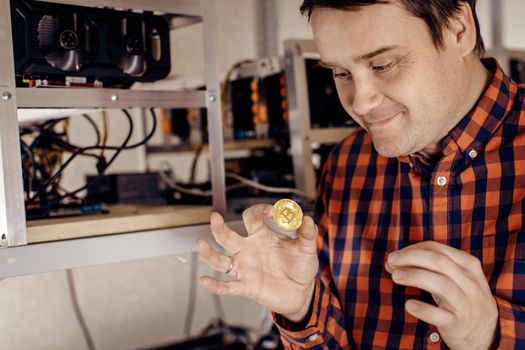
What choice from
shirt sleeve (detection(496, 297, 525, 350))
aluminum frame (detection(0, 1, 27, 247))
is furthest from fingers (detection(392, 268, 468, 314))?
aluminum frame (detection(0, 1, 27, 247))

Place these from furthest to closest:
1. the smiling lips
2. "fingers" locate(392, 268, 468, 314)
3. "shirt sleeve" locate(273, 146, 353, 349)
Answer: "shirt sleeve" locate(273, 146, 353, 349) < the smiling lips < "fingers" locate(392, 268, 468, 314)

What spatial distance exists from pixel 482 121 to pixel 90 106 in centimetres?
66

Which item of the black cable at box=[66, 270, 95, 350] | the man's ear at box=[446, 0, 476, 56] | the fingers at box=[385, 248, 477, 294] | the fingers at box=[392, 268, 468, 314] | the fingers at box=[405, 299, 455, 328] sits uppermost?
the man's ear at box=[446, 0, 476, 56]

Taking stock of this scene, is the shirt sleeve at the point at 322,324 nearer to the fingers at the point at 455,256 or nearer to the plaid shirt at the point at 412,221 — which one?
the plaid shirt at the point at 412,221

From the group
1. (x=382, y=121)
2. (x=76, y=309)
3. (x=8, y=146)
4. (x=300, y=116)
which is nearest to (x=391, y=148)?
(x=382, y=121)

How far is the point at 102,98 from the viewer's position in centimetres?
100

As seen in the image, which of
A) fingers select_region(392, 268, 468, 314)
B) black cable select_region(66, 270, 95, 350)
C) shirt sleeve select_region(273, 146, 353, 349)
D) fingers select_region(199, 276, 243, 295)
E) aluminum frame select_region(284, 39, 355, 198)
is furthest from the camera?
black cable select_region(66, 270, 95, 350)

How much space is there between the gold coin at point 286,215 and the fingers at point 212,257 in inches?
4.0

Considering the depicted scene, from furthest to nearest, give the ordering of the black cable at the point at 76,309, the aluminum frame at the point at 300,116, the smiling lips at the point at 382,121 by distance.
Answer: the black cable at the point at 76,309, the aluminum frame at the point at 300,116, the smiling lips at the point at 382,121

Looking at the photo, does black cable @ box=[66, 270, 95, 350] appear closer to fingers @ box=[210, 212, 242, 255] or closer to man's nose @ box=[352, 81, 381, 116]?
fingers @ box=[210, 212, 242, 255]

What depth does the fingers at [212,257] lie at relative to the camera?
2.90ft

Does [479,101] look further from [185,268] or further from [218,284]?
[185,268]

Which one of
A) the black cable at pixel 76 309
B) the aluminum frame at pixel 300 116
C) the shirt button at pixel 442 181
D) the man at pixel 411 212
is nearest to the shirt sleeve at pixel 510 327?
the man at pixel 411 212

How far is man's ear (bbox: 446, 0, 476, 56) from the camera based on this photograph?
998mm
